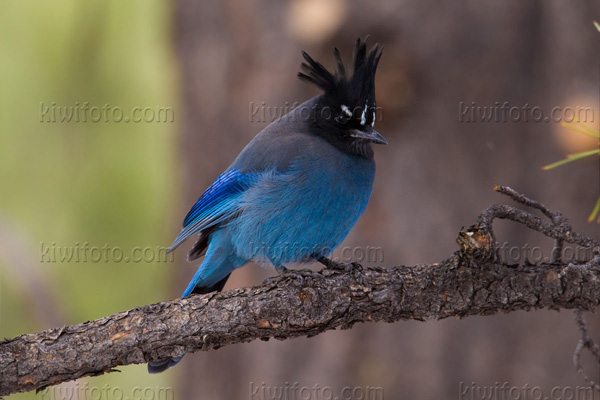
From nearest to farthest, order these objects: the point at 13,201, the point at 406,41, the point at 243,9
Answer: the point at 406,41
the point at 243,9
the point at 13,201

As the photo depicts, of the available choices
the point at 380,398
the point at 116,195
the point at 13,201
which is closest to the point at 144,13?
the point at 116,195

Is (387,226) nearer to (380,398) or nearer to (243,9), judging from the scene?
(380,398)

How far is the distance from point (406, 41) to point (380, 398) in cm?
224

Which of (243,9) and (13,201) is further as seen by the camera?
(13,201)

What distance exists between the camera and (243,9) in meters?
4.84
